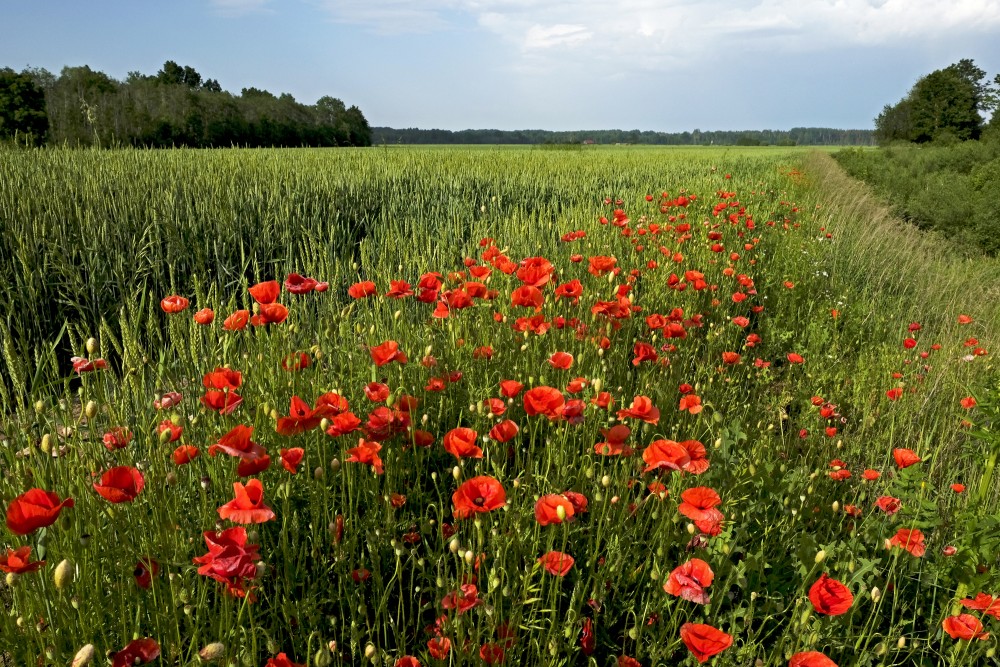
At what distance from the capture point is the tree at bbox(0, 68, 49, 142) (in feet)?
97.8

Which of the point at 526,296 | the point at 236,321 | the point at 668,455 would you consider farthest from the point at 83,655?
the point at 526,296

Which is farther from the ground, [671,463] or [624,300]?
[624,300]

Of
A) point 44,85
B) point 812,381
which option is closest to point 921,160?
point 812,381

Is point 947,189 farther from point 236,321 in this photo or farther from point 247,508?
point 247,508

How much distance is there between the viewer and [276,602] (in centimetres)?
147

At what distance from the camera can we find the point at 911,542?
1.55 meters

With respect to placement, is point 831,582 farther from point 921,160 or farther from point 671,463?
point 921,160

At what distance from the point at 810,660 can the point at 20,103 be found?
40430mm

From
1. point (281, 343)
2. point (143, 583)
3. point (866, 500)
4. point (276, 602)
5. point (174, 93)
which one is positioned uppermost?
point (174, 93)

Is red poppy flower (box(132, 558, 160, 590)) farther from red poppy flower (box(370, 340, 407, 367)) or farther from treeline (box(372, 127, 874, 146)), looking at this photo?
treeline (box(372, 127, 874, 146))

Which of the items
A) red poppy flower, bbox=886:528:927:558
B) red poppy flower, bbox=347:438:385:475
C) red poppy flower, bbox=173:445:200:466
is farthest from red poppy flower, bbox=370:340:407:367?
red poppy flower, bbox=886:528:927:558

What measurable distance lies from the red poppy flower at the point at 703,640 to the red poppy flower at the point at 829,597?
223 mm

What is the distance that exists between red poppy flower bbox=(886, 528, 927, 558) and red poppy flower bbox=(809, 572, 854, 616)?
0.36 metres

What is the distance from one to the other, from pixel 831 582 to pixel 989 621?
2.81ft
